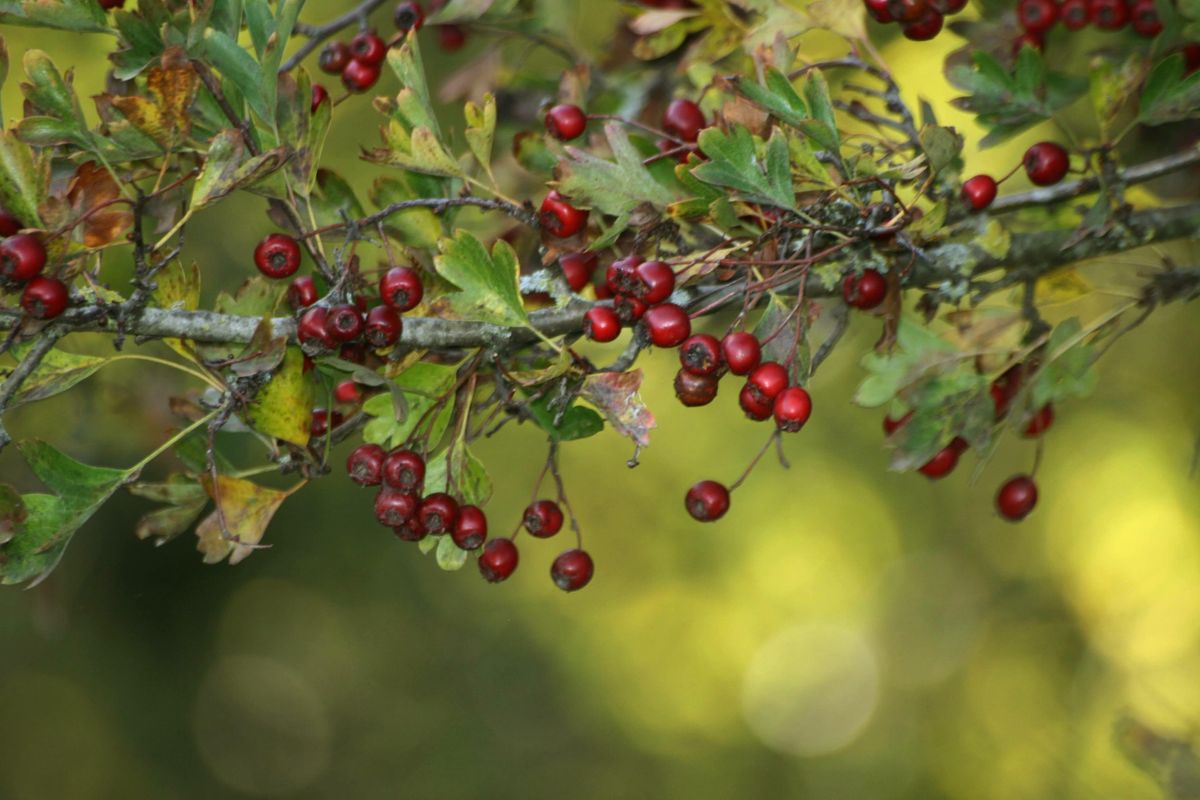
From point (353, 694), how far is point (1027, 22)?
470 centimetres

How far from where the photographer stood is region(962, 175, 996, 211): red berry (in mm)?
1188

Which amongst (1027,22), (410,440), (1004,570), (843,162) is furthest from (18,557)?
(1004,570)

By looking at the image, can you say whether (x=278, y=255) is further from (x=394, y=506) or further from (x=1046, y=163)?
(x=1046, y=163)

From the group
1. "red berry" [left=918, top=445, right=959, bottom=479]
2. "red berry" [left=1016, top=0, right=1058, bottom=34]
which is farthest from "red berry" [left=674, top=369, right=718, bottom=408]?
"red berry" [left=1016, top=0, right=1058, bottom=34]

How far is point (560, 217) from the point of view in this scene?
1136mm

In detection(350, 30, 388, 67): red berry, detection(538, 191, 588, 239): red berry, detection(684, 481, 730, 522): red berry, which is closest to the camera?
detection(538, 191, 588, 239): red berry

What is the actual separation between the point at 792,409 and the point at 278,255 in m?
0.55

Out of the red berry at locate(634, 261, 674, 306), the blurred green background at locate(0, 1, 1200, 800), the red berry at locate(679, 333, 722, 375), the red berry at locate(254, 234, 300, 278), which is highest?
the red berry at locate(634, 261, 674, 306)

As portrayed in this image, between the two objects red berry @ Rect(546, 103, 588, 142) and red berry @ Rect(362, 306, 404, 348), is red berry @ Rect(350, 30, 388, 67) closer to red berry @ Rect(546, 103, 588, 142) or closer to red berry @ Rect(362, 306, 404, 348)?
red berry @ Rect(546, 103, 588, 142)

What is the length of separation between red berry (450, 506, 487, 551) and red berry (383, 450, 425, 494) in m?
0.06

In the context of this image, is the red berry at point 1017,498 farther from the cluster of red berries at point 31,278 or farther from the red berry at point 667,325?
the cluster of red berries at point 31,278

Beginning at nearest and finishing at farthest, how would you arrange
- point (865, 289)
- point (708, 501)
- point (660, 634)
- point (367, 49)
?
point (865, 289)
point (708, 501)
point (367, 49)
point (660, 634)

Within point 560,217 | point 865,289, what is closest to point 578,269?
point 560,217

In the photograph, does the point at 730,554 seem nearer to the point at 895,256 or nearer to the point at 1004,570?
the point at 1004,570
